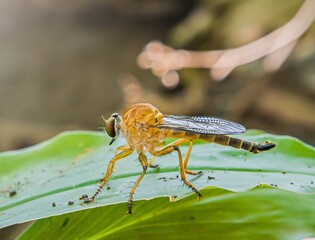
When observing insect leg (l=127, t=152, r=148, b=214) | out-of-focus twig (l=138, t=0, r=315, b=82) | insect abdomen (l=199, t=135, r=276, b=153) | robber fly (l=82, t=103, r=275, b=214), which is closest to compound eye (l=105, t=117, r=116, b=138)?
robber fly (l=82, t=103, r=275, b=214)

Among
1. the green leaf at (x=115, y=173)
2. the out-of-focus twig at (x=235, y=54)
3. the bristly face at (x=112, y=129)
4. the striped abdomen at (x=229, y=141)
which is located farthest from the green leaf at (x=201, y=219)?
the out-of-focus twig at (x=235, y=54)

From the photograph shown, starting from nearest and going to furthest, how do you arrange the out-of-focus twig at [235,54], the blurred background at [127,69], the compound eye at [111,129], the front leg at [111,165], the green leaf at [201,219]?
the green leaf at [201,219] → the front leg at [111,165] → the compound eye at [111,129] → the out-of-focus twig at [235,54] → the blurred background at [127,69]

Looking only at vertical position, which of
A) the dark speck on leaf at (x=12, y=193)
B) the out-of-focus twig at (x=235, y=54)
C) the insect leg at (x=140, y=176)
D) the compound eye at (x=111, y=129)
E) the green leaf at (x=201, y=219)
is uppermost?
the out-of-focus twig at (x=235, y=54)

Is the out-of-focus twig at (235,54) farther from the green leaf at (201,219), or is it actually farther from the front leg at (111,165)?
the green leaf at (201,219)

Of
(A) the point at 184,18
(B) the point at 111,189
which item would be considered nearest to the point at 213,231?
(B) the point at 111,189

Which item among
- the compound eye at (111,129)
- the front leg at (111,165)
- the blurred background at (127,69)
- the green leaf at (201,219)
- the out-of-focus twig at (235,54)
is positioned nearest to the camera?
the green leaf at (201,219)

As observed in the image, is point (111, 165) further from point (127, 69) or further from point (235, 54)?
→ point (127, 69)

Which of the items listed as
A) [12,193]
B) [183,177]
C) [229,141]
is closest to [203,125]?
[229,141]
